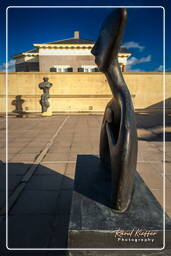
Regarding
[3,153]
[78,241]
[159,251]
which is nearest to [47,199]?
[78,241]

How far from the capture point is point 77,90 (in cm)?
1936

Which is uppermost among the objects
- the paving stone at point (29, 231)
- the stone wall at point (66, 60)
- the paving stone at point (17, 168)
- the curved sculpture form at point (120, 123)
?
the stone wall at point (66, 60)

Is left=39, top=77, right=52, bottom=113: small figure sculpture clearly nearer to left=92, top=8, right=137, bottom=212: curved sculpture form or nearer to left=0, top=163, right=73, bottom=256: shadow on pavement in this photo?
left=0, top=163, right=73, bottom=256: shadow on pavement

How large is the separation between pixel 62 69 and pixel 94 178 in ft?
71.8

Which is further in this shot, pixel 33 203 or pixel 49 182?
pixel 49 182

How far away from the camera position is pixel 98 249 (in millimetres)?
1732

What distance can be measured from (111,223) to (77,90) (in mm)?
18117

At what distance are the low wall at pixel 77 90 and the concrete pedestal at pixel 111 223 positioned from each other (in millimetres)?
17394

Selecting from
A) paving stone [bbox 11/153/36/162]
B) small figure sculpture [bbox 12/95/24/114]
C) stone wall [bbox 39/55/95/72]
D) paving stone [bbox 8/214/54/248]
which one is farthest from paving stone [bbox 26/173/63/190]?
stone wall [bbox 39/55/95/72]

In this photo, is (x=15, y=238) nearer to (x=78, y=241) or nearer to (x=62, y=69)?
(x=78, y=241)

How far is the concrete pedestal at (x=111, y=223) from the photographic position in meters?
1.72

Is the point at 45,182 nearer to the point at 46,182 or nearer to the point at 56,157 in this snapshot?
the point at 46,182

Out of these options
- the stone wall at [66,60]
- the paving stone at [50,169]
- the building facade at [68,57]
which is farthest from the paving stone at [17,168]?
the stone wall at [66,60]

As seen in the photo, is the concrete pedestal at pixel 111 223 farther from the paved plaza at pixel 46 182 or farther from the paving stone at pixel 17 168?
the paving stone at pixel 17 168
